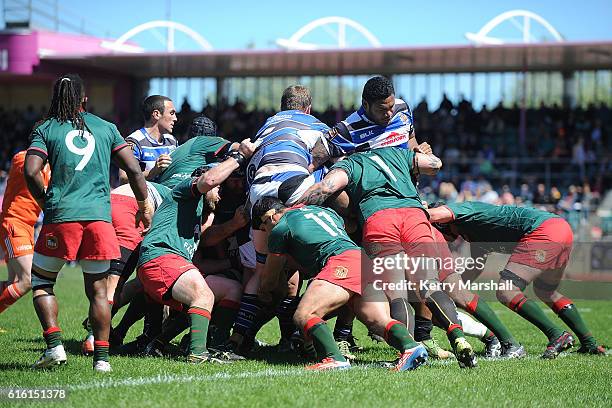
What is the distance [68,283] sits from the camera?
53.0ft

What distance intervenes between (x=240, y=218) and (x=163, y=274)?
110 cm

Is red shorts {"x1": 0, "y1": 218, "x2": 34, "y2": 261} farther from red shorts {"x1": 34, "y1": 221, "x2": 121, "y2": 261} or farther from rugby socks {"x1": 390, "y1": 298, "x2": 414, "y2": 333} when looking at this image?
rugby socks {"x1": 390, "y1": 298, "x2": 414, "y2": 333}

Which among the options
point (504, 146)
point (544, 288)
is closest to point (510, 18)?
point (504, 146)

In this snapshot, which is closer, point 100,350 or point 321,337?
point 100,350

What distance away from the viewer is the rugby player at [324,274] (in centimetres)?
643

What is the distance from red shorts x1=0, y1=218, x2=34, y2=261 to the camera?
8406mm

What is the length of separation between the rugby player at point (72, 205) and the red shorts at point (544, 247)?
3.59 m

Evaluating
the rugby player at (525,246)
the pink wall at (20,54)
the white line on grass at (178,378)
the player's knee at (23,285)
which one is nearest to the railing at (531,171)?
the pink wall at (20,54)

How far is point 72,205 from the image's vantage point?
6160 millimetres

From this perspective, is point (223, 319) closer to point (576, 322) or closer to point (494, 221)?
point (494, 221)

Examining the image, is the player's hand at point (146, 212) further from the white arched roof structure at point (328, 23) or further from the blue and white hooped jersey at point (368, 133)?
the white arched roof structure at point (328, 23)

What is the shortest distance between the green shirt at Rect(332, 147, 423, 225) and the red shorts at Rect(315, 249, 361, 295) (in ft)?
1.91

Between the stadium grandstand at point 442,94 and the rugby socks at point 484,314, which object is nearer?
the rugby socks at point 484,314

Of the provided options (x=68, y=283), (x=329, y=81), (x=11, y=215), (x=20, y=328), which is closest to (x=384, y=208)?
(x=11, y=215)
